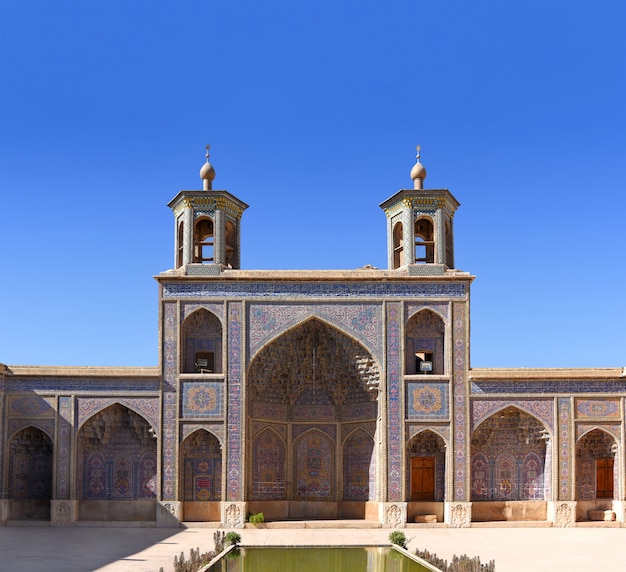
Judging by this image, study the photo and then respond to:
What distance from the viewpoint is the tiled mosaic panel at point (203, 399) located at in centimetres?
1864

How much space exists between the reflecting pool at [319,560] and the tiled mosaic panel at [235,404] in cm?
383

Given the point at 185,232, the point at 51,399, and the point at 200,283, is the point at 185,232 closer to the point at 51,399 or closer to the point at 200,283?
the point at 200,283

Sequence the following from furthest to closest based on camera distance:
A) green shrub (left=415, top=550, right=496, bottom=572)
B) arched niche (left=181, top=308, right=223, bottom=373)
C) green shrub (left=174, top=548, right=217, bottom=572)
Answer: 1. arched niche (left=181, top=308, right=223, bottom=373)
2. green shrub (left=174, top=548, right=217, bottom=572)
3. green shrub (left=415, top=550, right=496, bottom=572)

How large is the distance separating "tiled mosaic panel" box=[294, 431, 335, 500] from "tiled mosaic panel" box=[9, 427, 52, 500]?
525cm

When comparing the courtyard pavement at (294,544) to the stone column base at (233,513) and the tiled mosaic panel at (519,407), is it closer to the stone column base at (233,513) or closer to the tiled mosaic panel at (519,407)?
the stone column base at (233,513)

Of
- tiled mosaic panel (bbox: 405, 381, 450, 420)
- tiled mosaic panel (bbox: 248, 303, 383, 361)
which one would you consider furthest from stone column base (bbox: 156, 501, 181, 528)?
tiled mosaic panel (bbox: 405, 381, 450, 420)

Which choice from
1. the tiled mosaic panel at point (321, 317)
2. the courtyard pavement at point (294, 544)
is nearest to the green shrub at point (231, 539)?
the courtyard pavement at point (294, 544)

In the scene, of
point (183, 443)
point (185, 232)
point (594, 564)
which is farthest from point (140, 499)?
point (594, 564)

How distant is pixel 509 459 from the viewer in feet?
63.4

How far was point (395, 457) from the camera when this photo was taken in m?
18.5

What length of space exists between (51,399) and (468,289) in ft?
28.9

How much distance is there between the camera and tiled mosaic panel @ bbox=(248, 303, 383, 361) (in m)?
18.9

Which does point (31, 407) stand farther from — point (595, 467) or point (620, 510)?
point (620, 510)

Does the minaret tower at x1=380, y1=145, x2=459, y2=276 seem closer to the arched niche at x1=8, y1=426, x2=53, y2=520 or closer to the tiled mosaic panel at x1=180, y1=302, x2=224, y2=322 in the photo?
the tiled mosaic panel at x1=180, y1=302, x2=224, y2=322
